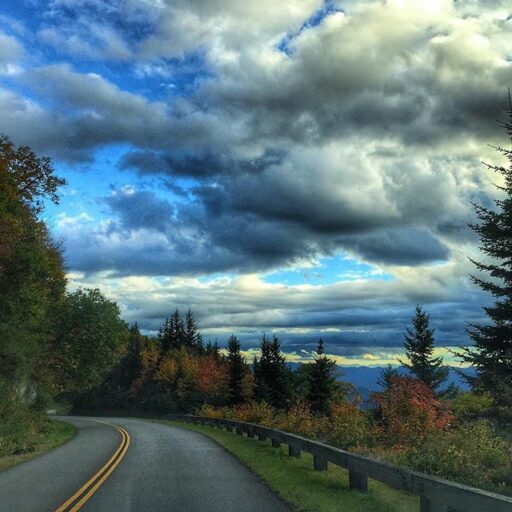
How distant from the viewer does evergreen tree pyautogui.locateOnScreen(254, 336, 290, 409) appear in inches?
2719

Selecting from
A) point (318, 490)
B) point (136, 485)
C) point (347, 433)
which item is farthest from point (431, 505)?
point (347, 433)

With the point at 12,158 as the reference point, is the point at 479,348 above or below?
below

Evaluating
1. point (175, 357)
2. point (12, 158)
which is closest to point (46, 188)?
point (12, 158)

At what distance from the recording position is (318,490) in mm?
11320

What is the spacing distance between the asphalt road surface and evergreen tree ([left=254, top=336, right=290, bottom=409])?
49016 mm

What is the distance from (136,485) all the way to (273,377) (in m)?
58.9

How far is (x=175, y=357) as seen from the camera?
317ft

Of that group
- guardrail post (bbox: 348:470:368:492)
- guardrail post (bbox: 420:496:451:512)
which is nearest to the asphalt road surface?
guardrail post (bbox: 348:470:368:492)

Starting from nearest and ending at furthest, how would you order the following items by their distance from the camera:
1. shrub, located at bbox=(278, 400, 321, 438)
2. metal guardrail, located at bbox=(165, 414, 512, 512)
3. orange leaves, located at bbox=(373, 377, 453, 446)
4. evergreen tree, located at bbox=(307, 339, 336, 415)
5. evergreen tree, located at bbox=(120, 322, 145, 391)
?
metal guardrail, located at bbox=(165, 414, 512, 512), shrub, located at bbox=(278, 400, 321, 438), orange leaves, located at bbox=(373, 377, 453, 446), evergreen tree, located at bbox=(307, 339, 336, 415), evergreen tree, located at bbox=(120, 322, 145, 391)

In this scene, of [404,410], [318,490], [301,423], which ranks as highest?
[404,410]

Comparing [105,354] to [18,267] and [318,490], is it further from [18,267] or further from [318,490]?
[318,490]

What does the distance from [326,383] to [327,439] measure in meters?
49.0

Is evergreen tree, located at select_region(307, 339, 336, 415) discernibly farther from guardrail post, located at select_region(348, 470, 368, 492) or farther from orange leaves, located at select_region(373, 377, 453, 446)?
guardrail post, located at select_region(348, 470, 368, 492)

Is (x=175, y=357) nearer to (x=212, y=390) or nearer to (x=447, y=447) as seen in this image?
(x=212, y=390)
